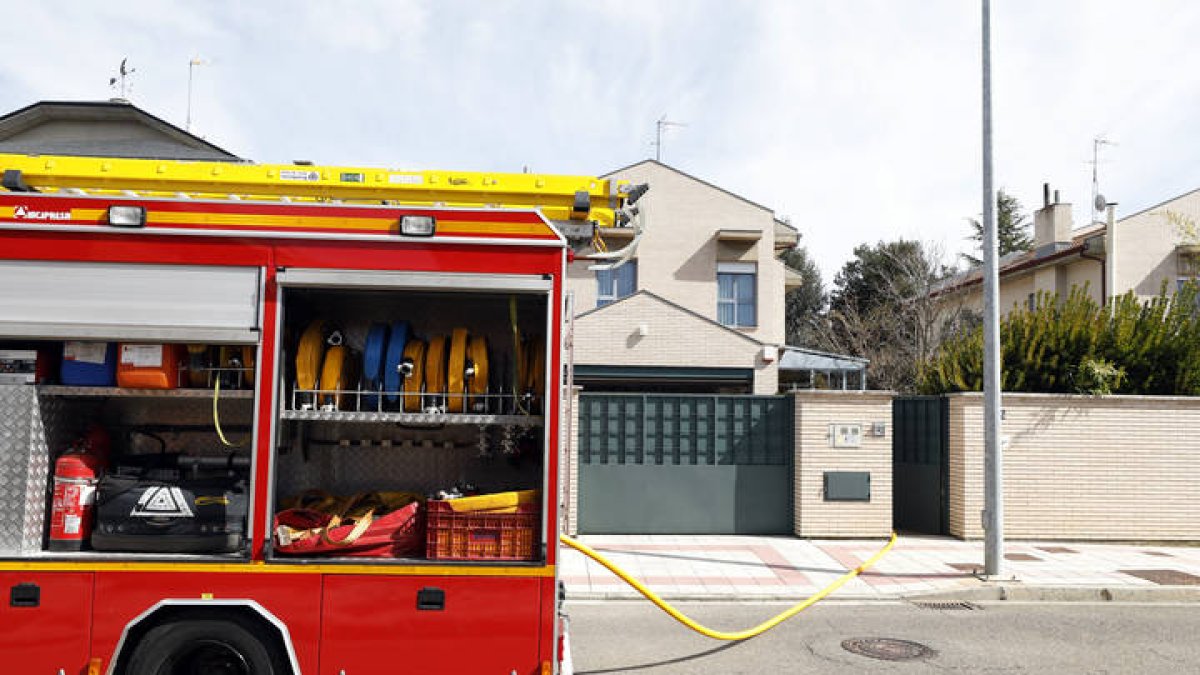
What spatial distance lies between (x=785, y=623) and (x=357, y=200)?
5.53 meters

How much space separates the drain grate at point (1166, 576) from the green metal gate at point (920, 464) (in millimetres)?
2864

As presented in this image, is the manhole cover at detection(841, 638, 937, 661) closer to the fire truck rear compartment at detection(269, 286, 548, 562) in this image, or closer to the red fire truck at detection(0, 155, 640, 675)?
the fire truck rear compartment at detection(269, 286, 548, 562)

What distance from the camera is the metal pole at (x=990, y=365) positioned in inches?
402

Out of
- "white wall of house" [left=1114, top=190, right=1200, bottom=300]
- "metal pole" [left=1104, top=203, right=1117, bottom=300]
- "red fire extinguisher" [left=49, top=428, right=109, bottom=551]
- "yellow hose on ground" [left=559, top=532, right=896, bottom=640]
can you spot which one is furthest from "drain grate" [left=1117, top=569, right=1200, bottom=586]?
"white wall of house" [left=1114, top=190, right=1200, bottom=300]

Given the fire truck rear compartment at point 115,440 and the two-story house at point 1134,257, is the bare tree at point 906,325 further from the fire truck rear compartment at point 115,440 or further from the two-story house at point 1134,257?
the fire truck rear compartment at point 115,440

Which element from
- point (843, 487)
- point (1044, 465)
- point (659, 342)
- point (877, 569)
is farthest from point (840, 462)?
point (659, 342)

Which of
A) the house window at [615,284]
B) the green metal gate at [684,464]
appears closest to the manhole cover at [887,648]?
the green metal gate at [684,464]

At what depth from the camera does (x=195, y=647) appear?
189 inches

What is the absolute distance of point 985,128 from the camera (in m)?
10.7

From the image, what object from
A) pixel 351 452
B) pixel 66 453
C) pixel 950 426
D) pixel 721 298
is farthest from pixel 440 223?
pixel 721 298

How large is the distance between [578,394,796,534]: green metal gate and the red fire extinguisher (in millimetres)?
8057

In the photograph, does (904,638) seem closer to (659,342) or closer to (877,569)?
(877,569)

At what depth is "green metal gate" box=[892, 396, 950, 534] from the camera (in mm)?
13367

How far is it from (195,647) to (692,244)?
→ 60.0ft
